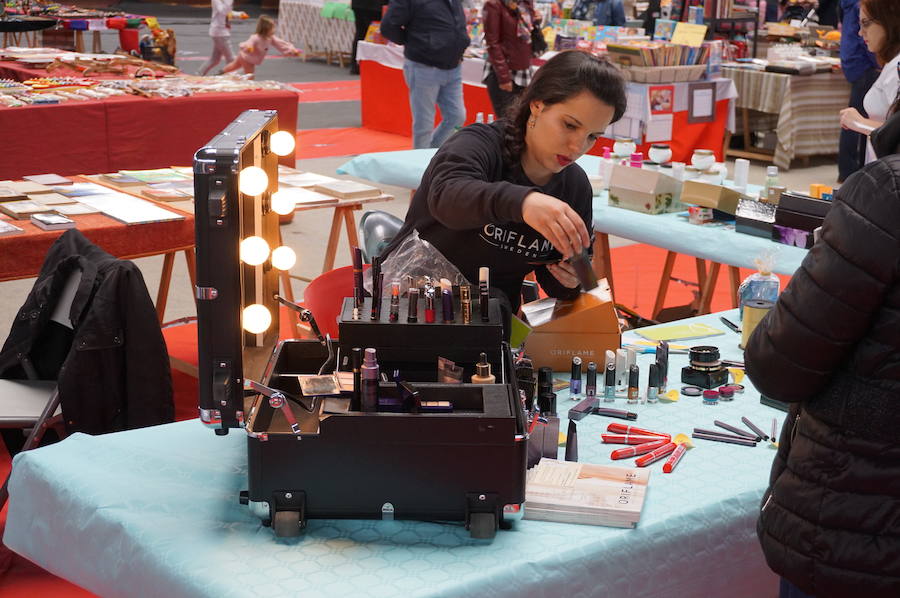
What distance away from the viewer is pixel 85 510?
163 cm

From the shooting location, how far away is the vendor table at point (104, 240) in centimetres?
335

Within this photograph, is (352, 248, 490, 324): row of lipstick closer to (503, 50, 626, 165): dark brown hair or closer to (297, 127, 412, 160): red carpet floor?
(503, 50, 626, 165): dark brown hair

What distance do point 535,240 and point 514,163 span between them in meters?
0.19

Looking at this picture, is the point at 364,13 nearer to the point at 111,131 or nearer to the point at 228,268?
the point at 111,131

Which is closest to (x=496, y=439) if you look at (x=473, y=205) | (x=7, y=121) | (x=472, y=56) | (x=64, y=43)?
(x=473, y=205)

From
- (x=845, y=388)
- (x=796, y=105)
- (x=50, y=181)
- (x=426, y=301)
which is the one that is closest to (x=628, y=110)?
(x=796, y=105)

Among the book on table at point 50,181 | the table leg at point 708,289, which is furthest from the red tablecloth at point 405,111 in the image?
the book on table at point 50,181

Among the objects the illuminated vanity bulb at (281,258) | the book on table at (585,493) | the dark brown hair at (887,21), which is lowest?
the book on table at (585,493)

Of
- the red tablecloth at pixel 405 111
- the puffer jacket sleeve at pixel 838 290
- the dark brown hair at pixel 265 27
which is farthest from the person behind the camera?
the dark brown hair at pixel 265 27

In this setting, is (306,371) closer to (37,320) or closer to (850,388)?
(850,388)

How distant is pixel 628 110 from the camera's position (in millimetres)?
7121

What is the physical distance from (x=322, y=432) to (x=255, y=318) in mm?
211

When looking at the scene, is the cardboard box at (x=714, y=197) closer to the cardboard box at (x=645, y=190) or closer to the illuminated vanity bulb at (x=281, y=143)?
the cardboard box at (x=645, y=190)

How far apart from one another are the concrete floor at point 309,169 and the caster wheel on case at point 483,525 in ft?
11.2
